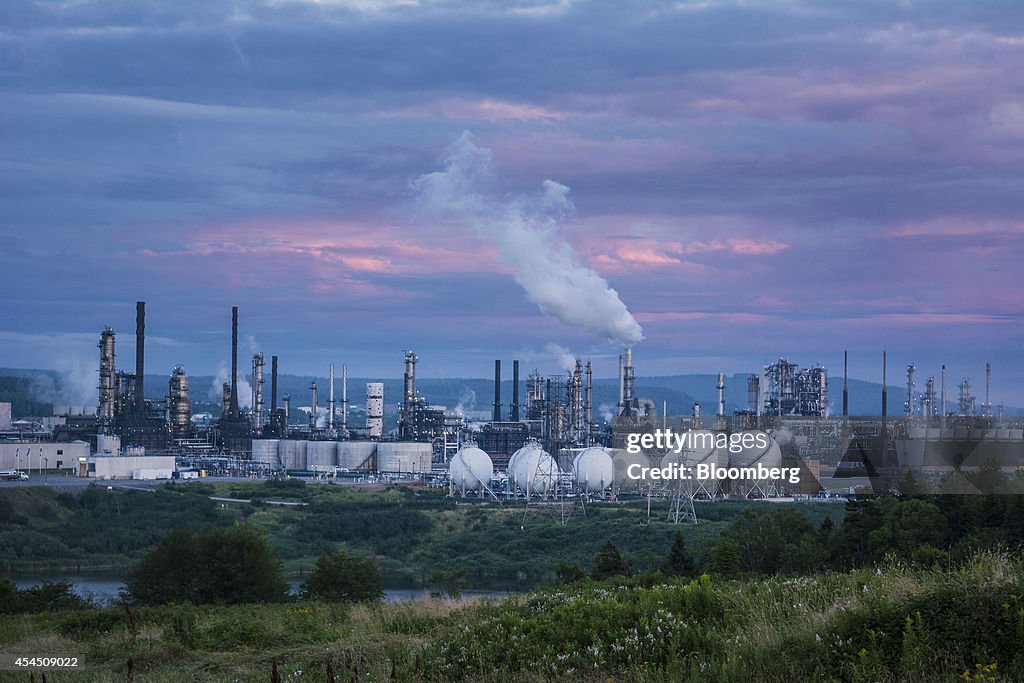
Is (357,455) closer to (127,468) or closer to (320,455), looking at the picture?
(320,455)

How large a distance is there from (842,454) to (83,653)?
198 ft

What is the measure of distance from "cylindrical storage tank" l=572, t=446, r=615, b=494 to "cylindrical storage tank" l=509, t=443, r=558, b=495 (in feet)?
7.22

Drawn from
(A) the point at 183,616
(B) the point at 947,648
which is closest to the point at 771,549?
(A) the point at 183,616

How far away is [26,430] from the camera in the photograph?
8688 centimetres

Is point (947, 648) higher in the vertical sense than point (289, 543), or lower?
higher

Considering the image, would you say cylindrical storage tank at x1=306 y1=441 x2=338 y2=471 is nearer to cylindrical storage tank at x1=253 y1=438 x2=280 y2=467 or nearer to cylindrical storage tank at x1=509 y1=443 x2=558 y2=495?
cylindrical storage tank at x1=253 y1=438 x2=280 y2=467

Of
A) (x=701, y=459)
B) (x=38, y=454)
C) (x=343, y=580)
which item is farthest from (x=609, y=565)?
(x=38, y=454)

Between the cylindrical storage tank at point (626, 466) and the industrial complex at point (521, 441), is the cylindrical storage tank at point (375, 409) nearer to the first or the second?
the industrial complex at point (521, 441)

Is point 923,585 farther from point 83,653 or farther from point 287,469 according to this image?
point 287,469

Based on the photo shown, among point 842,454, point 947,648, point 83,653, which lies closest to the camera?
point 947,648

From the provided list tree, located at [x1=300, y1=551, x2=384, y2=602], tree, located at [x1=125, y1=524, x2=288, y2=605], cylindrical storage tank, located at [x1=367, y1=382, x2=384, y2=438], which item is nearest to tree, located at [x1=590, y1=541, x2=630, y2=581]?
tree, located at [x1=300, y1=551, x2=384, y2=602]

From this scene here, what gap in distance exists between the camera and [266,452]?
82.1 m

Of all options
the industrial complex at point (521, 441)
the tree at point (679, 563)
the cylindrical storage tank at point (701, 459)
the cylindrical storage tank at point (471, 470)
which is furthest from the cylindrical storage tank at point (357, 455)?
the tree at point (679, 563)

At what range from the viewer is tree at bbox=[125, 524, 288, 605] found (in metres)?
24.0
